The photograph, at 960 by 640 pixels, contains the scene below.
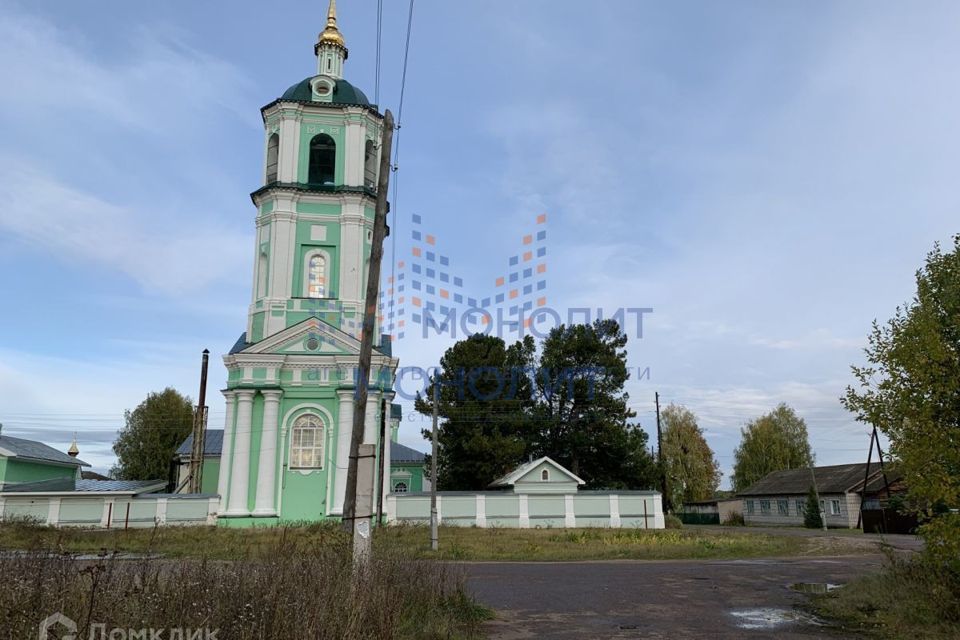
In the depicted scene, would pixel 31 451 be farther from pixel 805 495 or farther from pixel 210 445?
pixel 805 495

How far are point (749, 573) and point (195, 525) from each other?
861 inches

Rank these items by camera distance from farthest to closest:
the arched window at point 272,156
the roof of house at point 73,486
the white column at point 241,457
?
the arched window at point 272,156, the roof of house at point 73,486, the white column at point 241,457

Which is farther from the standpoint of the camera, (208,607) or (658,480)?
(658,480)

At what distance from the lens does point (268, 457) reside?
2986 cm

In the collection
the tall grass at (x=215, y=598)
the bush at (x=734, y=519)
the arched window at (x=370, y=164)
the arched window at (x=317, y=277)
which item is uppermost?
the arched window at (x=370, y=164)

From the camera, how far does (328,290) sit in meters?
33.1

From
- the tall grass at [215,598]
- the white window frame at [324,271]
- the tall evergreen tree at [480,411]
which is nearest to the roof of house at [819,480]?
the tall evergreen tree at [480,411]

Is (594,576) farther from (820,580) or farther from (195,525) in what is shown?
(195,525)

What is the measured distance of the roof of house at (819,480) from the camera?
45.2 metres

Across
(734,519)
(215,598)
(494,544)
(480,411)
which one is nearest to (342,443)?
(494,544)

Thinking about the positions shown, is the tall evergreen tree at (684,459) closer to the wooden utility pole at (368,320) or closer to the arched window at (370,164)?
the arched window at (370,164)

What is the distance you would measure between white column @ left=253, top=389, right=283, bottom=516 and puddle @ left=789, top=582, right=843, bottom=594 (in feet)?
72.0

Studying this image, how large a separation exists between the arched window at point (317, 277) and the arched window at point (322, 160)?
4.06 m

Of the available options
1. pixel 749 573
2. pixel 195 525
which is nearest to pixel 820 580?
pixel 749 573
